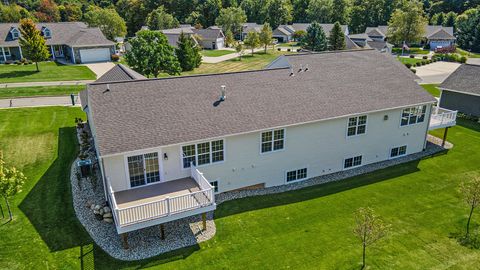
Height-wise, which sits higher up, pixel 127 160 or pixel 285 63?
pixel 285 63

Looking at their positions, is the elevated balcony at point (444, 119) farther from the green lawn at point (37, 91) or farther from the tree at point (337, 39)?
the tree at point (337, 39)

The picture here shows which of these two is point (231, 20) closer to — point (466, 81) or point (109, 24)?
point (109, 24)

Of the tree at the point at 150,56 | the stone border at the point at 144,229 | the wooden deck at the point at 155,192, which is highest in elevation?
the tree at the point at 150,56

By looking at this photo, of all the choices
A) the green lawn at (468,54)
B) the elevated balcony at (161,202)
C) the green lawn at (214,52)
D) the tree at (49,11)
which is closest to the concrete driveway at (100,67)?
the green lawn at (214,52)

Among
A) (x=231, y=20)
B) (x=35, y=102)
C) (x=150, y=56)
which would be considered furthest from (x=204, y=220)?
(x=231, y=20)

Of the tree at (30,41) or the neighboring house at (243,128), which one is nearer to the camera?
the neighboring house at (243,128)

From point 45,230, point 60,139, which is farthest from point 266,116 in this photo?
point 60,139

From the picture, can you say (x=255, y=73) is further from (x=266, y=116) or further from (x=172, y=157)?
(x=172, y=157)
